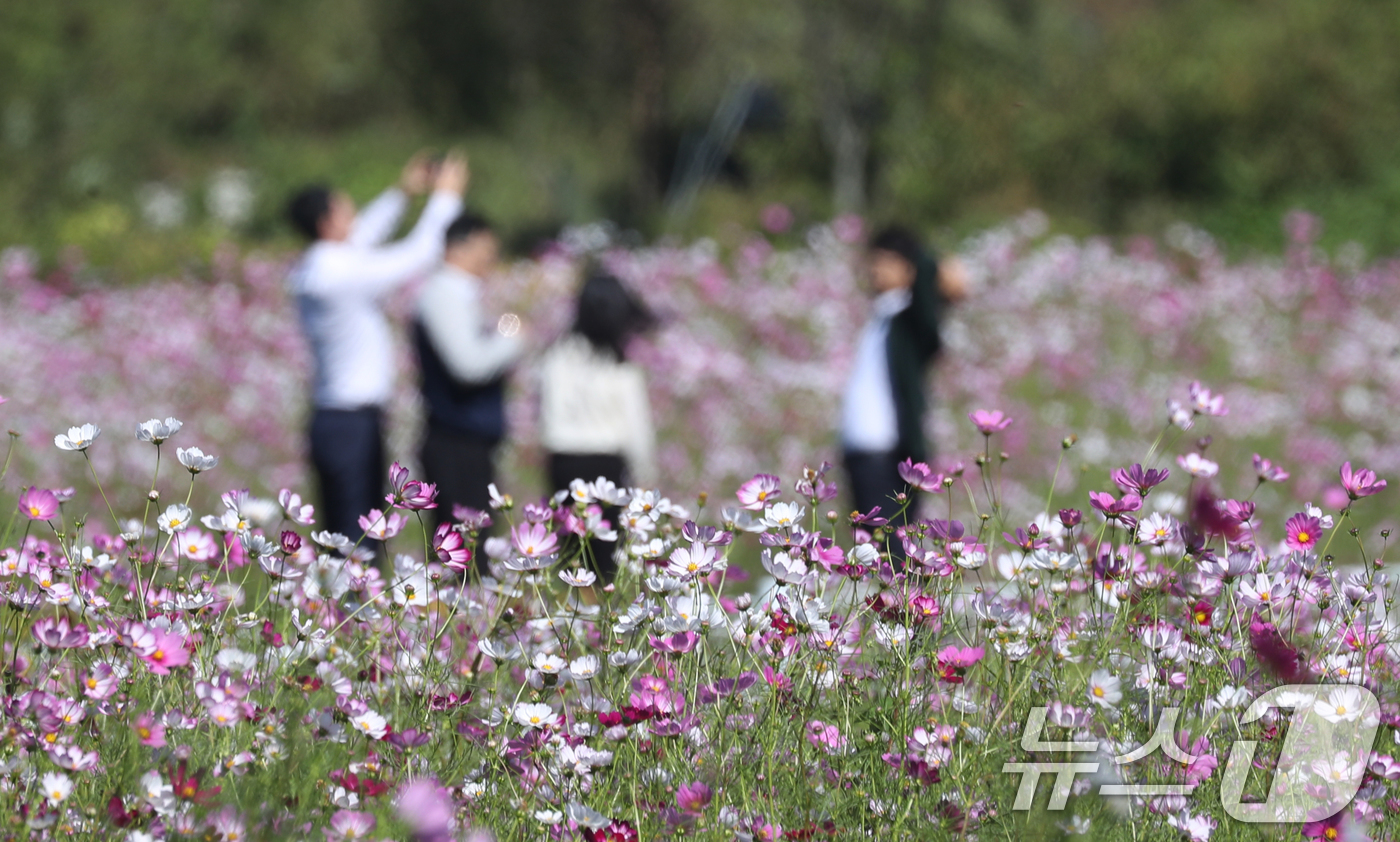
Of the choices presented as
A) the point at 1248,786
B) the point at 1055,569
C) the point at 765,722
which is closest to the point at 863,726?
the point at 765,722

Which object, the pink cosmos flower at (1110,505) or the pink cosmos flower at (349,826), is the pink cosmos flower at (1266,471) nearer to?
the pink cosmos flower at (1110,505)

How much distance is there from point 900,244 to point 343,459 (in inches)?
88.0

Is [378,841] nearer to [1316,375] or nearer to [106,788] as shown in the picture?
[106,788]

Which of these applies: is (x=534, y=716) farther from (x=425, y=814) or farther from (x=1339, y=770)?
(x=1339, y=770)

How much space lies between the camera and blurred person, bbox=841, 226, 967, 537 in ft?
16.3

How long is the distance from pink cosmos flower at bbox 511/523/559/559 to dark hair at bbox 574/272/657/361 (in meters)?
2.72

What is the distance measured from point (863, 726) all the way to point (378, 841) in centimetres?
93

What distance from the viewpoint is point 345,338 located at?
4984mm

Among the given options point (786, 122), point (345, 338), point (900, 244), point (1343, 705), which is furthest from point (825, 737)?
point (786, 122)

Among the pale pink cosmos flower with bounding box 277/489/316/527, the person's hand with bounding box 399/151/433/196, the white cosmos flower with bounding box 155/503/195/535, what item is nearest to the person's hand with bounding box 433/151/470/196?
the person's hand with bounding box 399/151/433/196

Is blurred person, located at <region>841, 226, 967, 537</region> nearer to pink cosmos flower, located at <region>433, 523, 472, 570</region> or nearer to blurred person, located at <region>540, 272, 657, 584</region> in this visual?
blurred person, located at <region>540, 272, 657, 584</region>

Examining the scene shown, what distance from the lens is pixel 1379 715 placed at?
217cm

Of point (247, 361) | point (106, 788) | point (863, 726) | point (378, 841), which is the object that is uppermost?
point (378, 841)

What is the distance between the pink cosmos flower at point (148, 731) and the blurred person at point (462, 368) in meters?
3.02
